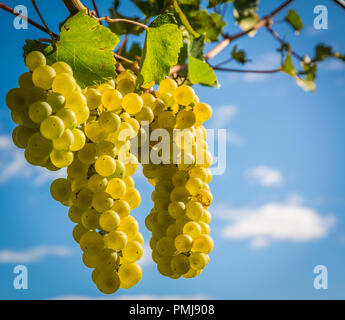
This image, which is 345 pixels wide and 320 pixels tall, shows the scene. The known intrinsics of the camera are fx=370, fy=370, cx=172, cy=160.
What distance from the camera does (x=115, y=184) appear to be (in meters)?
0.63

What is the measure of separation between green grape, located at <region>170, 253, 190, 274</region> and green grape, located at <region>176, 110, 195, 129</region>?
25 cm

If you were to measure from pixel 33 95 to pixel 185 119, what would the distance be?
11.1 inches

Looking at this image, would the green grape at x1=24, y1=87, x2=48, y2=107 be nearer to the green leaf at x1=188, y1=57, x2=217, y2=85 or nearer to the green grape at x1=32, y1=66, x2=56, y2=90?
the green grape at x1=32, y1=66, x2=56, y2=90

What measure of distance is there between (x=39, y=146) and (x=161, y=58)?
0.34m

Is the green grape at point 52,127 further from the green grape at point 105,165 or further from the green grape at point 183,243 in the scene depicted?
the green grape at point 183,243

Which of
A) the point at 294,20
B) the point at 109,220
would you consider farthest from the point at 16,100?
the point at 294,20

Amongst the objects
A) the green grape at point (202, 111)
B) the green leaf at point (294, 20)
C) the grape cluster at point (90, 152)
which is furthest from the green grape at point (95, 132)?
the green leaf at point (294, 20)

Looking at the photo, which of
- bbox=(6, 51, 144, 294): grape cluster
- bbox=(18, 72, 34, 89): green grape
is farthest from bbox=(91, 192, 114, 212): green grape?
bbox=(18, 72, 34, 89): green grape

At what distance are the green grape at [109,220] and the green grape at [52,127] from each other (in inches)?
6.0

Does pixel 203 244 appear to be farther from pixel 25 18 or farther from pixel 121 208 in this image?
pixel 25 18

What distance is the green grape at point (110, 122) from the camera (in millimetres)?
609

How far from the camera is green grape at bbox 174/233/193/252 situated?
0.65 m

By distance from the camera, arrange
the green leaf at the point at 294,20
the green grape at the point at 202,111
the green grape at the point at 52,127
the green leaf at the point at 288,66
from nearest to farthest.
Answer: the green grape at the point at 52,127 → the green grape at the point at 202,111 → the green leaf at the point at 288,66 → the green leaf at the point at 294,20

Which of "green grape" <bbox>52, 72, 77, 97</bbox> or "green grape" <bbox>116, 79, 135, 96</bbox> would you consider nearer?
"green grape" <bbox>52, 72, 77, 97</bbox>
